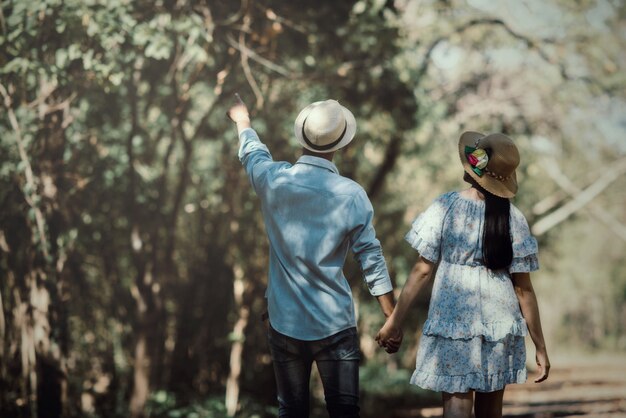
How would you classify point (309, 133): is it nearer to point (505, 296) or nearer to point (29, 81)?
point (505, 296)

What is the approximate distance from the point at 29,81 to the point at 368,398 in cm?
873

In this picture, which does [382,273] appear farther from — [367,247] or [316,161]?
[316,161]

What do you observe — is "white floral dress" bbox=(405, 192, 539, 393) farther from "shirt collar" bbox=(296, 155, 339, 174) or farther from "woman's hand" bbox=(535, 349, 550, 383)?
"shirt collar" bbox=(296, 155, 339, 174)

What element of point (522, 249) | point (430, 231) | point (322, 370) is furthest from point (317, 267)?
point (522, 249)

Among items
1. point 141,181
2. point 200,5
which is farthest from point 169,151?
point 200,5

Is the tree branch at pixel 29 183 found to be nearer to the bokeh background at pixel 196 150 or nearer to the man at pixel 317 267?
the bokeh background at pixel 196 150

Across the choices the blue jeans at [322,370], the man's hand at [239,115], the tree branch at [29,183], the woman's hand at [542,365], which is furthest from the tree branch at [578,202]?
the blue jeans at [322,370]

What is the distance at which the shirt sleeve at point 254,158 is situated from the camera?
143 inches

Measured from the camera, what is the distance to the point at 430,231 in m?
3.85

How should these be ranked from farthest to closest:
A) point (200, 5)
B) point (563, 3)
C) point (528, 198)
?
point (528, 198) → point (563, 3) → point (200, 5)

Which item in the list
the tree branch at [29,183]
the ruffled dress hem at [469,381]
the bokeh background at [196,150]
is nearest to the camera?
the ruffled dress hem at [469,381]

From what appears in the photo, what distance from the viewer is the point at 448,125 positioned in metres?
13.3

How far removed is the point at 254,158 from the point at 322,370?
1.07 metres

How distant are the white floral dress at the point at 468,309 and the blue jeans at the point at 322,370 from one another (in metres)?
0.53
